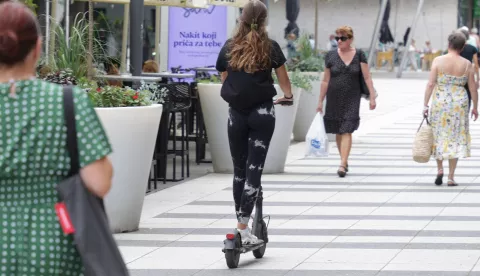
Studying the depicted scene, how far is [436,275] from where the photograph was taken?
21.5 ft

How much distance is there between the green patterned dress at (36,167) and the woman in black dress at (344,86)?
8.88 m

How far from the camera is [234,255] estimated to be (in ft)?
22.2

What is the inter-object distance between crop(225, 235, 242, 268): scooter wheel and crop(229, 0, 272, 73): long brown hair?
110 cm

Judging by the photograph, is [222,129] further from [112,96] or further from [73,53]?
[112,96]

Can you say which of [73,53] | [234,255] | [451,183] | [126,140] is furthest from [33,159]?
[451,183]

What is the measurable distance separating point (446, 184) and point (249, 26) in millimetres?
5091

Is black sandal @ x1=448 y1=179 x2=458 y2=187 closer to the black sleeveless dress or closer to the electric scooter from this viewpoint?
the black sleeveless dress

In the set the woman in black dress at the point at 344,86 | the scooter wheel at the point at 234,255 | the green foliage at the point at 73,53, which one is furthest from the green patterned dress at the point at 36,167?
the woman in black dress at the point at 344,86

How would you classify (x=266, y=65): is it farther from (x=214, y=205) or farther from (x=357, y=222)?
(x=214, y=205)

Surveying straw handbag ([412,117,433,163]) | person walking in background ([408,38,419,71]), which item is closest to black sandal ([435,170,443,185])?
straw handbag ([412,117,433,163])

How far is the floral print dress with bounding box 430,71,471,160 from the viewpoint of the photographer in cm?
1109

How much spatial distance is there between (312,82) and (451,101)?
16.4 ft

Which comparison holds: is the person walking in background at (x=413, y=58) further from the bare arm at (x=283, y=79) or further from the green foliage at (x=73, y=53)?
the bare arm at (x=283, y=79)

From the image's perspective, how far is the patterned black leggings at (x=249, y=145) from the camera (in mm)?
6832
